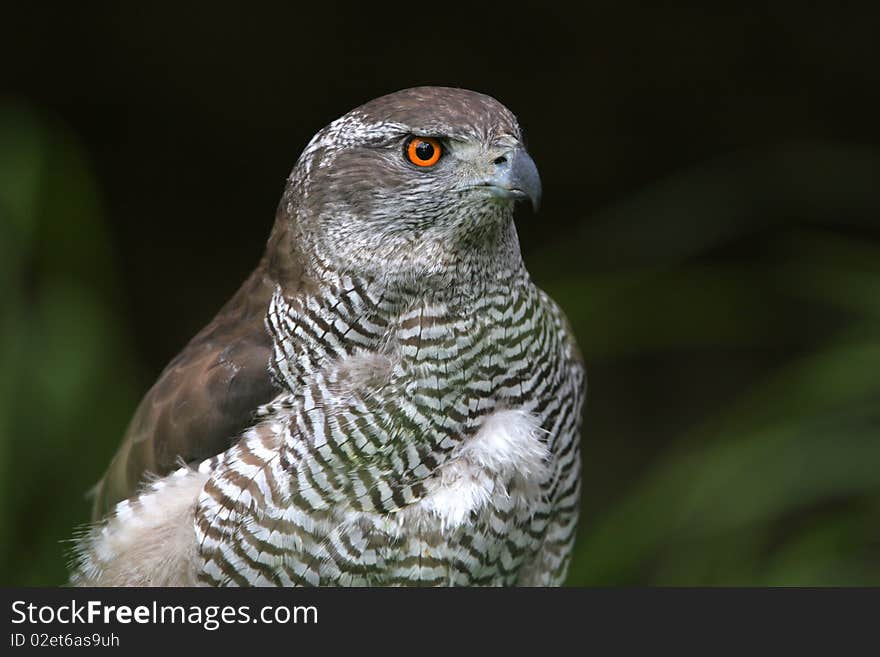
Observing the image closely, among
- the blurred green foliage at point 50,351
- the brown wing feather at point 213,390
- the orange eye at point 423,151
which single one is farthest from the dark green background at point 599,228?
the orange eye at point 423,151

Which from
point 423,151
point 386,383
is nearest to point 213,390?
point 386,383

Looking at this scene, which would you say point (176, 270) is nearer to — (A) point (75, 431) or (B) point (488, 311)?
(A) point (75, 431)

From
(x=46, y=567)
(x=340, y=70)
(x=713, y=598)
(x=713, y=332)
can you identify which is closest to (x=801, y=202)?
(x=713, y=332)

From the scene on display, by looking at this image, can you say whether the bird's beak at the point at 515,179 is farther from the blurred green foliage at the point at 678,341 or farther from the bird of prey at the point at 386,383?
the blurred green foliage at the point at 678,341

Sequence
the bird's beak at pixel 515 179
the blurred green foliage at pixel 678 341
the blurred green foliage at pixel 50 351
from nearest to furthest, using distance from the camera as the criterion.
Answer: the bird's beak at pixel 515 179 → the blurred green foliage at pixel 678 341 → the blurred green foliage at pixel 50 351

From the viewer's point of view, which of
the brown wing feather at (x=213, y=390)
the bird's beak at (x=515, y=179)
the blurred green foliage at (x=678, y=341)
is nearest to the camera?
the bird's beak at (x=515, y=179)

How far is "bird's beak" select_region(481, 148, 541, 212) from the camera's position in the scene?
2624 mm

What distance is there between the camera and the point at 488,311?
9.12 ft

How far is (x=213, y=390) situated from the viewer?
297cm

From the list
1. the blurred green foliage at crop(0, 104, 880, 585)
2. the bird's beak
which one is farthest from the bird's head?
the blurred green foliage at crop(0, 104, 880, 585)

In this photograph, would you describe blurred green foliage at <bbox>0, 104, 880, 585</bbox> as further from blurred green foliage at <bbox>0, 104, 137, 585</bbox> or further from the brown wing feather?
the brown wing feather

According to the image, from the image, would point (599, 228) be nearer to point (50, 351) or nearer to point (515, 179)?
point (50, 351)

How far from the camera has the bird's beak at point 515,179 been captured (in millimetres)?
2624

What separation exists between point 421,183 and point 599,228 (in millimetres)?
2447
